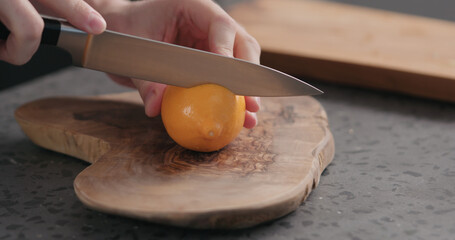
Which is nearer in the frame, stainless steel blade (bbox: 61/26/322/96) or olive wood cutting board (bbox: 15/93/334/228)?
olive wood cutting board (bbox: 15/93/334/228)

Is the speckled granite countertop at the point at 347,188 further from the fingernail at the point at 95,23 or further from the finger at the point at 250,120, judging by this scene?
the fingernail at the point at 95,23

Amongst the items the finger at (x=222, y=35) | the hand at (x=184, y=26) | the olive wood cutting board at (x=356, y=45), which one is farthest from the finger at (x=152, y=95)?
the olive wood cutting board at (x=356, y=45)

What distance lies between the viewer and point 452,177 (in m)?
1.20

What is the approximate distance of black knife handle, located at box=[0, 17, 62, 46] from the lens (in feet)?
3.57

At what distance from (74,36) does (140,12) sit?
30cm

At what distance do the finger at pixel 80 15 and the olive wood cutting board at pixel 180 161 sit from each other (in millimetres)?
274

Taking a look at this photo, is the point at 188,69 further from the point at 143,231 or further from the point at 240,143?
the point at 143,231

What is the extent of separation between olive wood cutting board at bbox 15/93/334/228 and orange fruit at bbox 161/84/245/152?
5 centimetres

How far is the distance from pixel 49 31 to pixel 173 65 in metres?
0.27

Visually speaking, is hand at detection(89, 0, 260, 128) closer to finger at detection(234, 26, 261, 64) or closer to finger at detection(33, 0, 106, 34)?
finger at detection(234, 26, 261, 64)

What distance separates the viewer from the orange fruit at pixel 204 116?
1.09 meters

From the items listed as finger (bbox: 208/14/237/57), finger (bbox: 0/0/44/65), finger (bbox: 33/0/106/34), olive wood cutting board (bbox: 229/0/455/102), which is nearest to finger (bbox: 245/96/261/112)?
finger (bbox: 208/14/237/57)

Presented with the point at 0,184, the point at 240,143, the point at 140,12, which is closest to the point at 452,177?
the point at 240,143

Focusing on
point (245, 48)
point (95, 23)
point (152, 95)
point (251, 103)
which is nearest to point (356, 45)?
point (245, 48)
